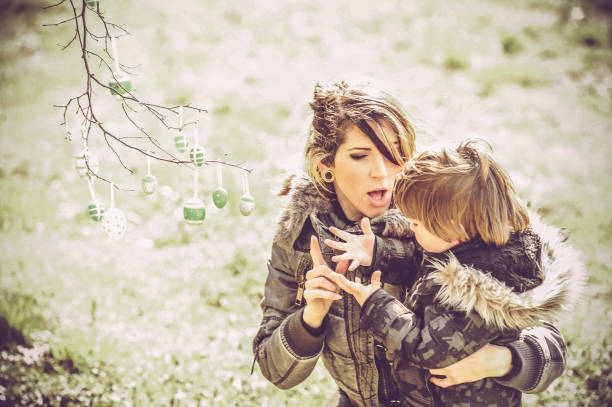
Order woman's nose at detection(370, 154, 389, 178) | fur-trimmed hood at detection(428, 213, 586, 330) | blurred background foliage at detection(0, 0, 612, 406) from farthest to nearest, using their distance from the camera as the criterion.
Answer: blurred background foliage at detection(0, 0, 612, 406) < woman's nose at detection(370, 154, 389, 178) < fur-trimmed hood at detection(428, 213, 586, 330)

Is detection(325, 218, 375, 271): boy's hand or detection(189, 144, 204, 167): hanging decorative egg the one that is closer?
detection(325, 218, 375, 271): boy's hand

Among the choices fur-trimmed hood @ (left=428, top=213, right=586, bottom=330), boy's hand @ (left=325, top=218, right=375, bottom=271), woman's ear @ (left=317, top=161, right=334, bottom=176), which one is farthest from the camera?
woman's ear @ (left=317, top=161, right=334, bottom=176)

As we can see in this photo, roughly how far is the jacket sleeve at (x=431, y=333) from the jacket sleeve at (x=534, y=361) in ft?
0.89

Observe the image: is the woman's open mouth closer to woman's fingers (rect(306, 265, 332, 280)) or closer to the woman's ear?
the woman's ear

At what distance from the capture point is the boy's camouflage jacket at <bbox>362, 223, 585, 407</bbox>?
78.4 inches

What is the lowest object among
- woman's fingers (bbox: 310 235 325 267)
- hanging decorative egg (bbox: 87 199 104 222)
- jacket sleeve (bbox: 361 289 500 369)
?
jacket sleeve (bbox: 361 289 500 369)

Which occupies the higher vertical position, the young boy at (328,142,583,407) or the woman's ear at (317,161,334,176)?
the woman's ear at (317,161,334,176)

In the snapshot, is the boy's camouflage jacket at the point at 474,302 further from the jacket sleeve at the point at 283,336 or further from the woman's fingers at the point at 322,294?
the jacket sleeve at the point at 283,336

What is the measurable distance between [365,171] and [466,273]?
816mm

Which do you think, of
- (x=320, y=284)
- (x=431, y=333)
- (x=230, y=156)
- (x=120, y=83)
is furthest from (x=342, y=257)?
(x=230, y=156)

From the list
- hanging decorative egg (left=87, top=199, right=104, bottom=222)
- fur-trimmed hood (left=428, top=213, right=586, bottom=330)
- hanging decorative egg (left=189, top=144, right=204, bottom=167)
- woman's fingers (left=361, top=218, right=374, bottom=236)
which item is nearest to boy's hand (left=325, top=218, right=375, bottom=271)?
woman's fingers (left=361, top=218, right=374, bottom=236)

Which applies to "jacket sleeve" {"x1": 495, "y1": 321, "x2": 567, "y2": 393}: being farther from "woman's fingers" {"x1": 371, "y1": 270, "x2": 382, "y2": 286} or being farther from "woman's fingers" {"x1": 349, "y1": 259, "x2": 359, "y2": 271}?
"woman's fingers" {"x1": 349, "y1": 259, "x2": 359, "y2": 271}

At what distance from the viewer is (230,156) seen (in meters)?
6.73

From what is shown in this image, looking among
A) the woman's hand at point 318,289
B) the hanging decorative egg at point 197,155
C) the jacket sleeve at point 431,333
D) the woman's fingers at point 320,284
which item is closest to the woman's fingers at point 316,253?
the woman's hand at point 318,289
